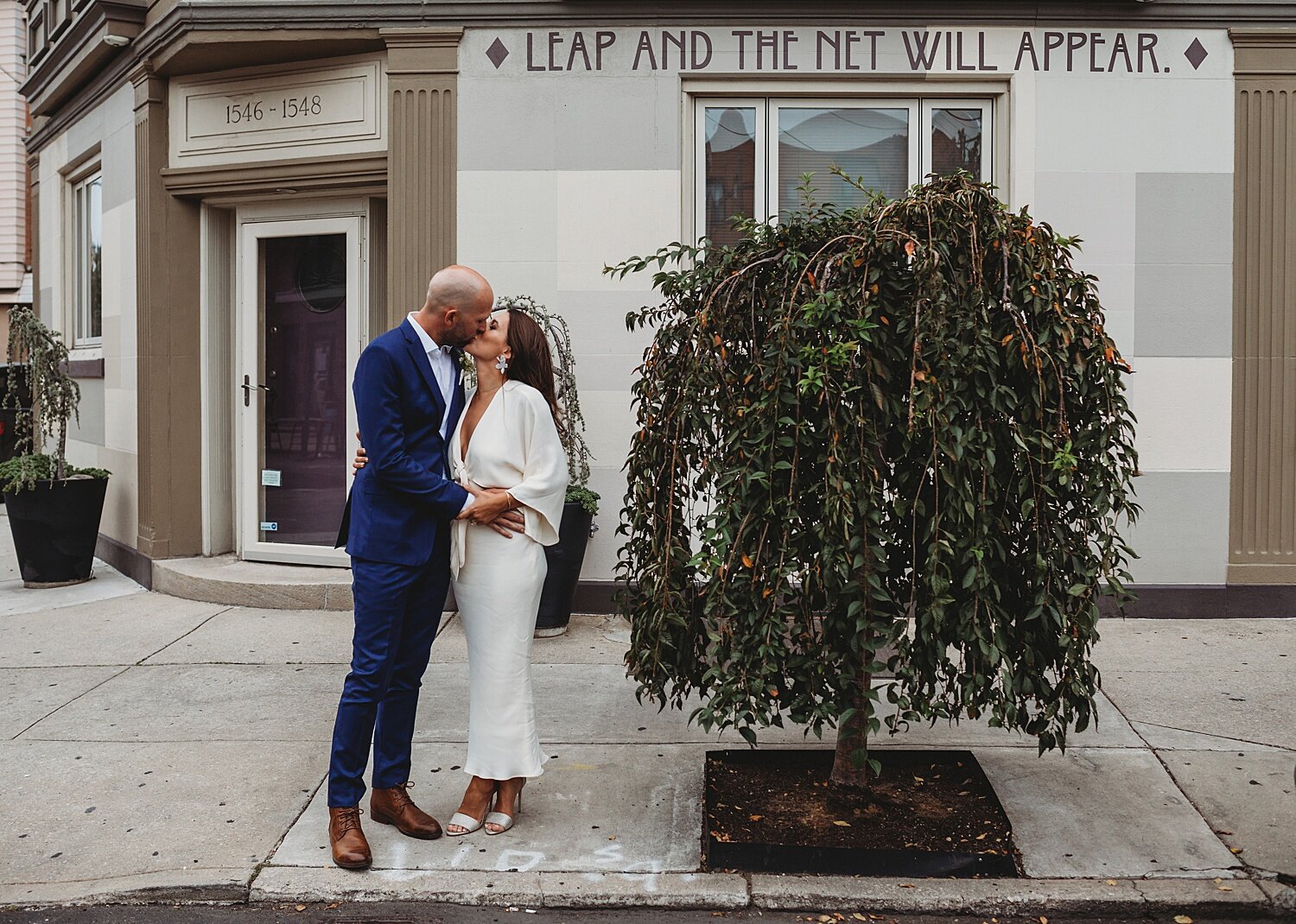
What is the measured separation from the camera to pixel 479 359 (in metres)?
4.41

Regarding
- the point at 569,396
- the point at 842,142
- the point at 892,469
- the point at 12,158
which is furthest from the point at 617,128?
the point at 12,158

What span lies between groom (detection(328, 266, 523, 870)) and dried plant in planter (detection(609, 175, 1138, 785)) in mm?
781

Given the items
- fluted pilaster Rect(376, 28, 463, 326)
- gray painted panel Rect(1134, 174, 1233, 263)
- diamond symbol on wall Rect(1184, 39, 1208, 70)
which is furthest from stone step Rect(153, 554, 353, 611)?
diamond symbol on wall Rect(1184, 39, 1208, 70)

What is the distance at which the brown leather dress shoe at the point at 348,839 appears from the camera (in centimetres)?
414

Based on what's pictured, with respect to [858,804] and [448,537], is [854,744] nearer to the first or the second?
[858,804]

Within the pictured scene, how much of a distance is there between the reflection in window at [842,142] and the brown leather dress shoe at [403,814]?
4.86 metres

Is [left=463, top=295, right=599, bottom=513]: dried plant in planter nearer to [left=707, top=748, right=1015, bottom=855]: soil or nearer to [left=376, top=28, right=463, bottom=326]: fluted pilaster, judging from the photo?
[left=376, top=28, right=463, bottom=326]: fluted pilaster

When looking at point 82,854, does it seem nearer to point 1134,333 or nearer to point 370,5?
point 370,5

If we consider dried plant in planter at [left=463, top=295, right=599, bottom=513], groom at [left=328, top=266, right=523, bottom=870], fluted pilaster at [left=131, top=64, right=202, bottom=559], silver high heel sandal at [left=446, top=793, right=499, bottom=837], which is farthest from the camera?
fluted pilaster at [left=131, top=64, right=202, bottom=559]

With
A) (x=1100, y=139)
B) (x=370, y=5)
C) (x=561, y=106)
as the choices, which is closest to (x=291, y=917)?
(x=561, y=106)

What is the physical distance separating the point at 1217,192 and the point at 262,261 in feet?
21.5

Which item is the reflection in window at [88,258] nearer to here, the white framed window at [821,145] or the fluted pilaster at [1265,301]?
the white framed window at [821,145]

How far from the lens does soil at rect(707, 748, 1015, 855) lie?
4.29 meters

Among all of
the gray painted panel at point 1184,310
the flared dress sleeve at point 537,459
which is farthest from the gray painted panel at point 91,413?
the gray painted panel at point 1184,310
